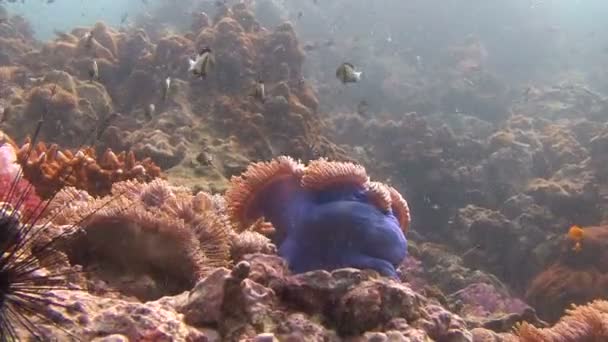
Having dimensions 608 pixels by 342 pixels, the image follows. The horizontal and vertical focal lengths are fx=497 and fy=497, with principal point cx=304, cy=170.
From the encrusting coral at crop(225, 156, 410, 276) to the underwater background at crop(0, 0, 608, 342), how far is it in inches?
0.4

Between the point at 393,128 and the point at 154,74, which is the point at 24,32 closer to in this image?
Answer: the point at 154,74

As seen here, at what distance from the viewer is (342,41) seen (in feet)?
93.9

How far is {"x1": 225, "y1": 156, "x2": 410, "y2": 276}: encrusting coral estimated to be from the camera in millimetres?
3385

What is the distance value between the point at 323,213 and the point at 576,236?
21.9 ft

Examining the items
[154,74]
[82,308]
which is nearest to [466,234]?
[154,74]

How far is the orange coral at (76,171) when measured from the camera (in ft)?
16.1

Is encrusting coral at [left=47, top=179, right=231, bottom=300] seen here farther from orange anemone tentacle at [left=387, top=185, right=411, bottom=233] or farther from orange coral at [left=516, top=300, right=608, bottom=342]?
orange coral at [left=516, top=300, right=608, bottom=342]

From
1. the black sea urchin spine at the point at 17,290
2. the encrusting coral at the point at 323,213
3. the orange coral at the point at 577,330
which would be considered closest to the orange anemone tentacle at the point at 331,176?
the encrusting coral at the point at 323,213

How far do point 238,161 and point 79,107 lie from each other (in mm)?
3338

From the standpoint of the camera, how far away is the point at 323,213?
3502 mm

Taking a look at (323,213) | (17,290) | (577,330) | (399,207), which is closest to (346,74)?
(399,207)

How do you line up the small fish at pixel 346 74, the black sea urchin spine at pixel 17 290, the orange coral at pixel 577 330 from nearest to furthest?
the black sea urchin spine at pixel 17 290
the orange coral at pixel 577 330
the small fish at pixel 346 74

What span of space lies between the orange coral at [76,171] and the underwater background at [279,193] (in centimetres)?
3

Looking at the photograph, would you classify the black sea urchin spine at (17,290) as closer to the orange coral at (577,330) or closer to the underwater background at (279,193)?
the underwater background at (279,193)
